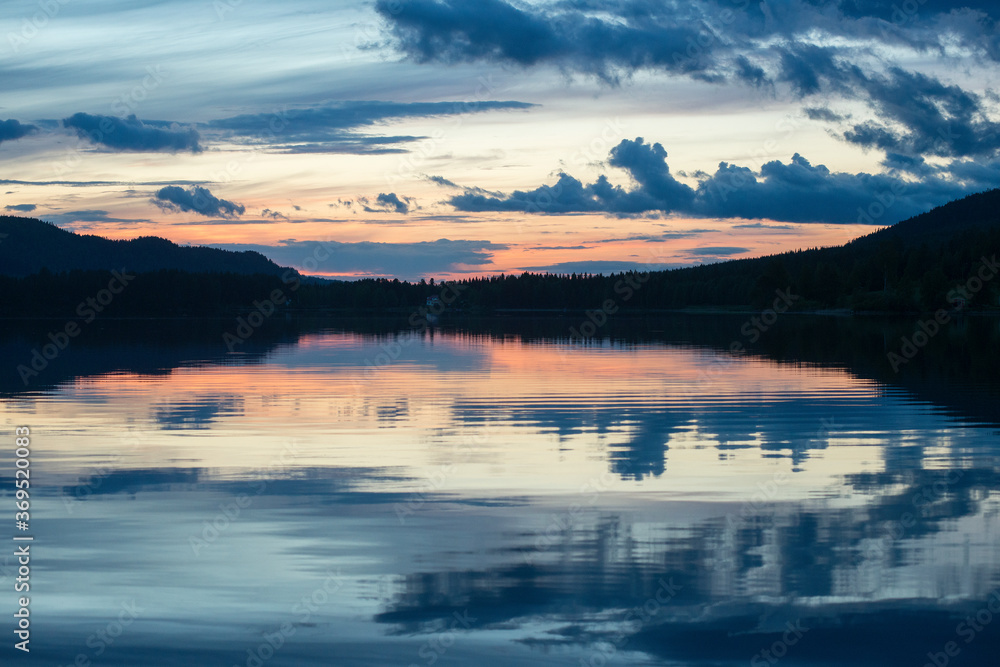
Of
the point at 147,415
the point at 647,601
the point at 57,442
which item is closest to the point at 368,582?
the point at 647,601

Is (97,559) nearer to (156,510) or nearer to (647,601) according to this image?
(156,510)

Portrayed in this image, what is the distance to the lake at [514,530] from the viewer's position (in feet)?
29.1

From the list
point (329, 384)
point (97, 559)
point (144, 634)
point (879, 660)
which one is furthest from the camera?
point (329, 384)

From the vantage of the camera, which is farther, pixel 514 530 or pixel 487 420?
pixel 487 420

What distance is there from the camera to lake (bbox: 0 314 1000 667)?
29.1ft

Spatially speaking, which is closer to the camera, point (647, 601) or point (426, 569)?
point (647, 601)

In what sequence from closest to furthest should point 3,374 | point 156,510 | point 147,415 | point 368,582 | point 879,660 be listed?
1. point 879,660
2. point 368,582
3. point 156,510
4. point 147,415
5. point 3,374

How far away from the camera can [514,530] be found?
12.8 m

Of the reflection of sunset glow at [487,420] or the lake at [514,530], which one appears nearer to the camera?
the lake at [514,530]

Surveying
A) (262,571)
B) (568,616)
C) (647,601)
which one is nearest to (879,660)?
(647,601)

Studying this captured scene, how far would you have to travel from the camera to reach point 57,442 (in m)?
20.7

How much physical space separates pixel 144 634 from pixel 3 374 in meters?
35.1

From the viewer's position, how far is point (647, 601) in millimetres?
9734

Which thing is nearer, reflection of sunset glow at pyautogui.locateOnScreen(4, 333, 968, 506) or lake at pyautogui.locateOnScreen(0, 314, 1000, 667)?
lake at pyautogui.locateOnScreen(0, 314, 1000, 667)
